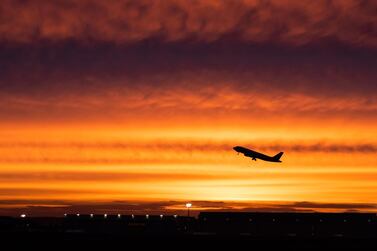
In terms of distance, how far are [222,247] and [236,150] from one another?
275 ft

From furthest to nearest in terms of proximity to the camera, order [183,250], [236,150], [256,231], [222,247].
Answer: [256,231] < [236,150] < [222,247] < [183,250]

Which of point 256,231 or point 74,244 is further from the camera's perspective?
point 256,231

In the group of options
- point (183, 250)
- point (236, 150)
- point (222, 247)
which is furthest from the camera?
point (236, 150)

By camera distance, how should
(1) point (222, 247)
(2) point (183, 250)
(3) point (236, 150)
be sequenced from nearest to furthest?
(2) point (183, 250), (1) point (222, 247), (3) point (236, 150)

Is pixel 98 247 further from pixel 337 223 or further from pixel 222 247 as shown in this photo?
pixel 337 223

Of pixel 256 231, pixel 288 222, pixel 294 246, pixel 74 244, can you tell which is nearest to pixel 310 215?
pixel 288 222

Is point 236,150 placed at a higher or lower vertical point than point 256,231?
higher

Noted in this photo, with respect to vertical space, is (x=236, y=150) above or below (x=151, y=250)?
above

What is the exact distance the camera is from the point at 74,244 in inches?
3767

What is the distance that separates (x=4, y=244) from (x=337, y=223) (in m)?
129

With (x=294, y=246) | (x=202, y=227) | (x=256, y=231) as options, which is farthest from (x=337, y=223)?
(x=294, y=246)

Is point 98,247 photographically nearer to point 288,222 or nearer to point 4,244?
point 4,244

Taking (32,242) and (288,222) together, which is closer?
(32,242)

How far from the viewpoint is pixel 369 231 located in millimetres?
180000
